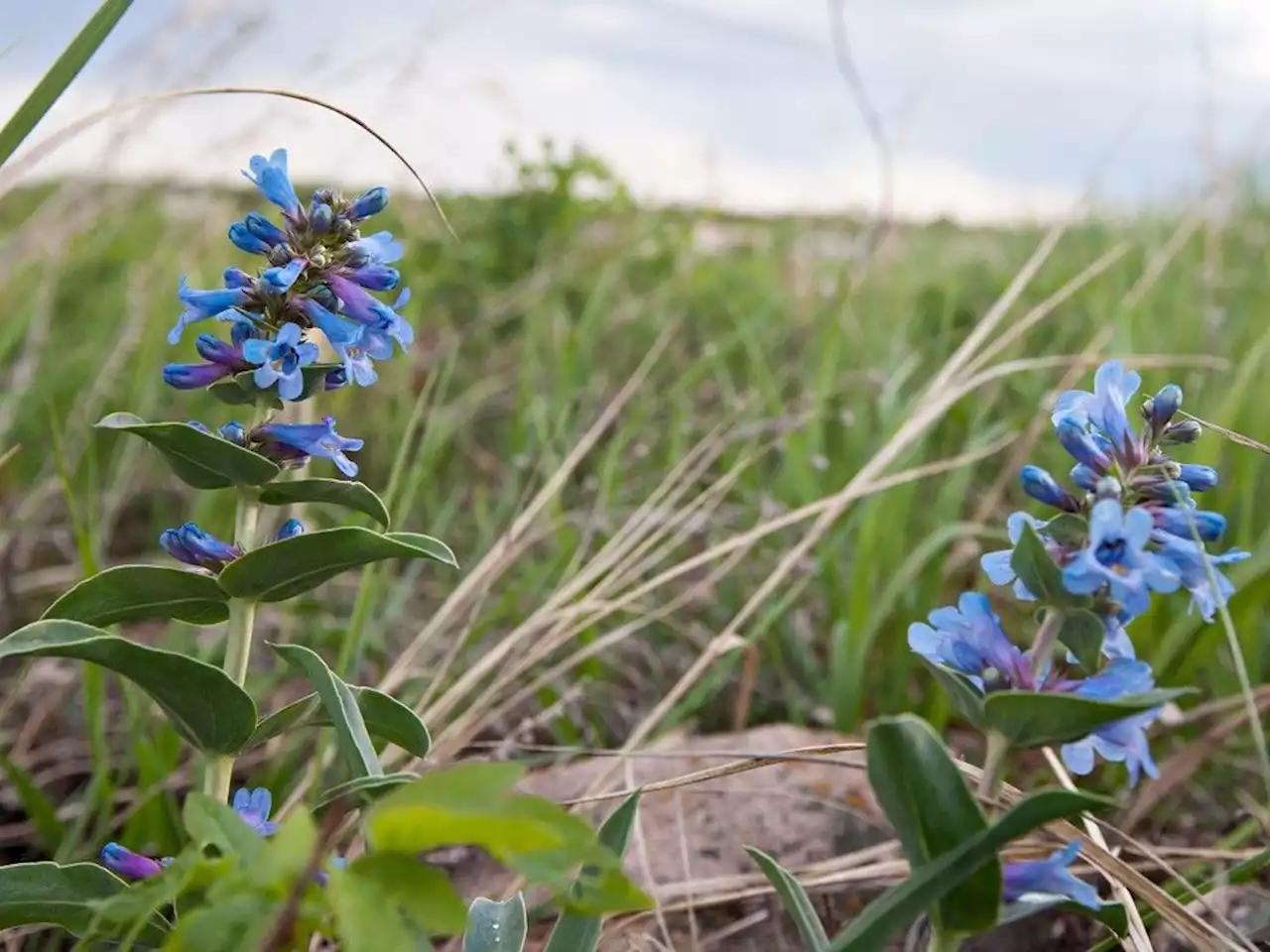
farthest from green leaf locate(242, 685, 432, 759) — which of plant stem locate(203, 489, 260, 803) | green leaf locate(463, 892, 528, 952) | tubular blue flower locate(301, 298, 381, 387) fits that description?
tubular blue flower locate(301, 298, 381, 387)

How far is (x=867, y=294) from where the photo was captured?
4000mm

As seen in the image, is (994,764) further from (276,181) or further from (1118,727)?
(276,181)

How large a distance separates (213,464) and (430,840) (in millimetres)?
428

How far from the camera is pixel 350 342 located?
0.89 metres

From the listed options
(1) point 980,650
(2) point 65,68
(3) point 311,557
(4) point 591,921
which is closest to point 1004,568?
(1) point 980,650

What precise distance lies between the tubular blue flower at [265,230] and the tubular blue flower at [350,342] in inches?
2.5

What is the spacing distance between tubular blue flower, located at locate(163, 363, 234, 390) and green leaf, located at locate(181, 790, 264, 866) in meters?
0.39

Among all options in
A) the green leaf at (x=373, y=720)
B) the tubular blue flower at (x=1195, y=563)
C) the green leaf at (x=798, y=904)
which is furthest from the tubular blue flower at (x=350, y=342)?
the tubular blue flower at (x=1195, y=563)

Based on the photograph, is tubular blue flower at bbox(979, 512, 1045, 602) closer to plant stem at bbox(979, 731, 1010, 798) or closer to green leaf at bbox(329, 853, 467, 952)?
plant stem at bbox(979, 731, 1010, 798)

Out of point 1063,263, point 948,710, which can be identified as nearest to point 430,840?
point 948,710

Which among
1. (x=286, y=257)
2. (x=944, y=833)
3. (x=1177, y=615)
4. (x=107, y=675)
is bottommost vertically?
(x=107, y=675)

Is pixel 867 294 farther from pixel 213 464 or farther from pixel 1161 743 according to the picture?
pixel 213 464

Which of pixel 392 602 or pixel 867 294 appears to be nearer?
pixel 392 602

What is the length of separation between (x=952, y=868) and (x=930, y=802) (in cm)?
4
